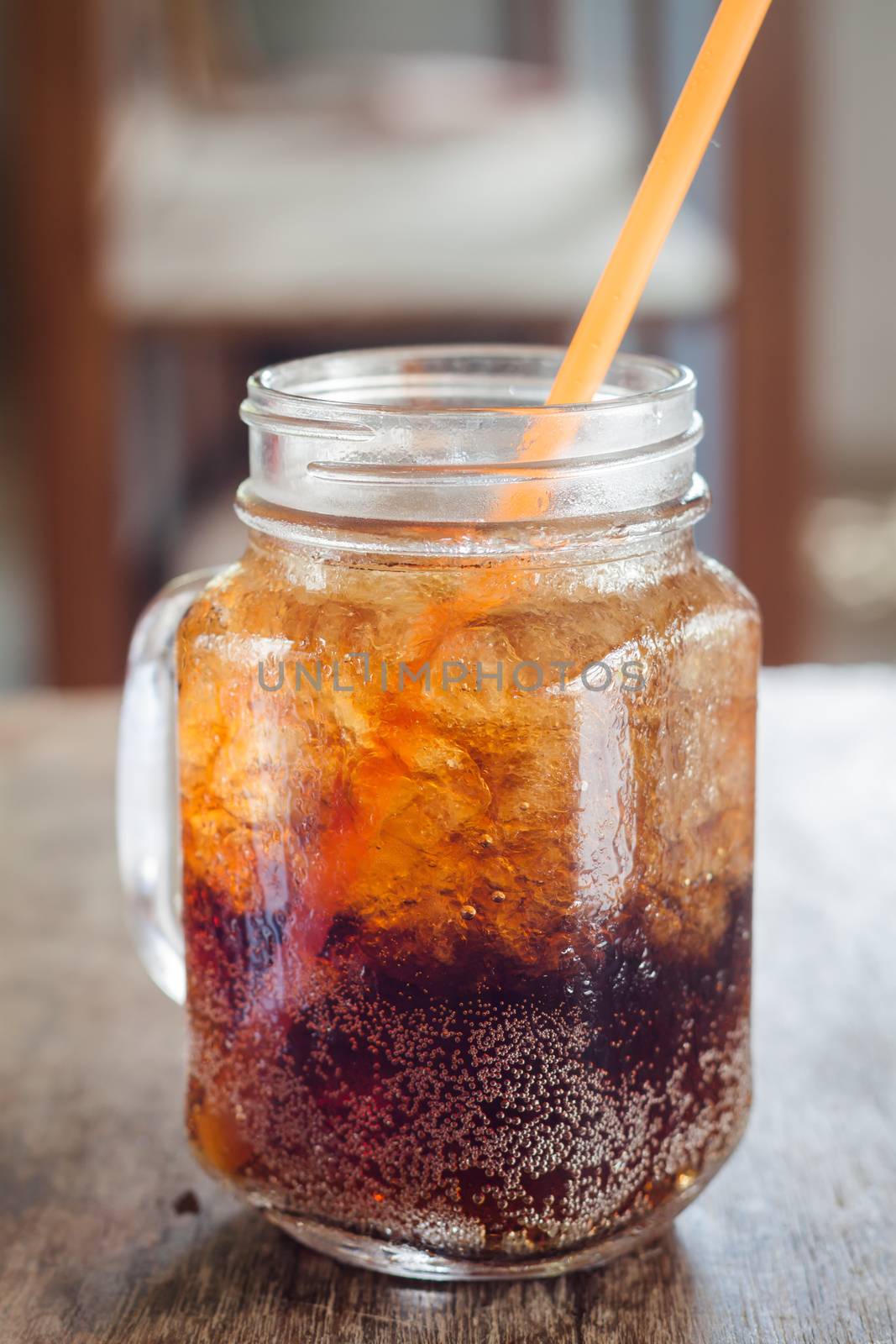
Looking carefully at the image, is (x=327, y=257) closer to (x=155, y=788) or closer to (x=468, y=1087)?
(x=155, y=788)

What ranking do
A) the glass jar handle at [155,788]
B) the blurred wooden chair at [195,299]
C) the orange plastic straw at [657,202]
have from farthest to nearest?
the blurred wooden chair at [195,299]
the glass jar handle at [155,788]
the orange plastic straw at [657,202]

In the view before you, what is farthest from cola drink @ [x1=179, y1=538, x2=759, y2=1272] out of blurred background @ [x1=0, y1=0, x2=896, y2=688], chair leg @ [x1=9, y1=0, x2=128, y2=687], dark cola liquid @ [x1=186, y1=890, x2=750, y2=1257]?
chair leg @ [x1=9, y1=0, x2=128, y2=687]

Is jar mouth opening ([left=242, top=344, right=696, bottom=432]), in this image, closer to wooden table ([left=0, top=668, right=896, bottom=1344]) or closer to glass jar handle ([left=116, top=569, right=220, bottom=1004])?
glass jar handle ([left=116, top=569, right=220, bottom=1004])

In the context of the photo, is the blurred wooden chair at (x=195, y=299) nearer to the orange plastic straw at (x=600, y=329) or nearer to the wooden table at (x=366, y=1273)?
the wooden table at (x=366, y=1273)

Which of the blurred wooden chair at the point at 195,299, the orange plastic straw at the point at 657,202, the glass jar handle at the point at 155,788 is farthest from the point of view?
the blurred wooden chair at the point at 195,299

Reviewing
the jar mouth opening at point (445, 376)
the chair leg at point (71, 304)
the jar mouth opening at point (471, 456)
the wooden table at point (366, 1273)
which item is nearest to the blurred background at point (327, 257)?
the chair leg at point (71, 304)

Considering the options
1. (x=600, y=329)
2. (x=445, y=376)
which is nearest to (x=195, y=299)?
(x=445, y=376)

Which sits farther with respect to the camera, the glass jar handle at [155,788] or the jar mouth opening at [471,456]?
the glass jar handle at [155,788]
